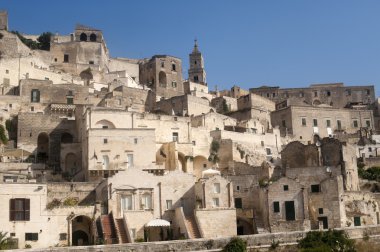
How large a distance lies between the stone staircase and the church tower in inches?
2787

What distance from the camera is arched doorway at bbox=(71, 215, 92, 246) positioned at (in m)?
41.7

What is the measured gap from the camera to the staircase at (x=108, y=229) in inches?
1522

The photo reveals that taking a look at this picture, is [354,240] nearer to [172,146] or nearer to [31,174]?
[172,146]

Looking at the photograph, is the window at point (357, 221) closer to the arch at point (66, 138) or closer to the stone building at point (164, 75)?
the arch at point (66, 138)

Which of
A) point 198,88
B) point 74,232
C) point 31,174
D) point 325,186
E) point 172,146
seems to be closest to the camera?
point 74,232

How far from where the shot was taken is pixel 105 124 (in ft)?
174

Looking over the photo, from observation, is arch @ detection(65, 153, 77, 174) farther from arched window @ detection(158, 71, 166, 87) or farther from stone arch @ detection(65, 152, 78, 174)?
arched window @ detection(158, 71, 166, 87)

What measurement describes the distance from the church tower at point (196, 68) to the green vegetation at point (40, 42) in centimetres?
2909

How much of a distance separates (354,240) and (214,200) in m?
10.5

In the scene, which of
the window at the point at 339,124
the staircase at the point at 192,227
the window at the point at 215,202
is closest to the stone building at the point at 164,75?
the window at the point at 339,124

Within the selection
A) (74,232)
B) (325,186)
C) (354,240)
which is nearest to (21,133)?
(74,232)

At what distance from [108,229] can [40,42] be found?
5814 centimetres

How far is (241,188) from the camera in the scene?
155 feet

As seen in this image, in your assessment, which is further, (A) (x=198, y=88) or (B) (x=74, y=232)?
(A) (x=198, y=88)
